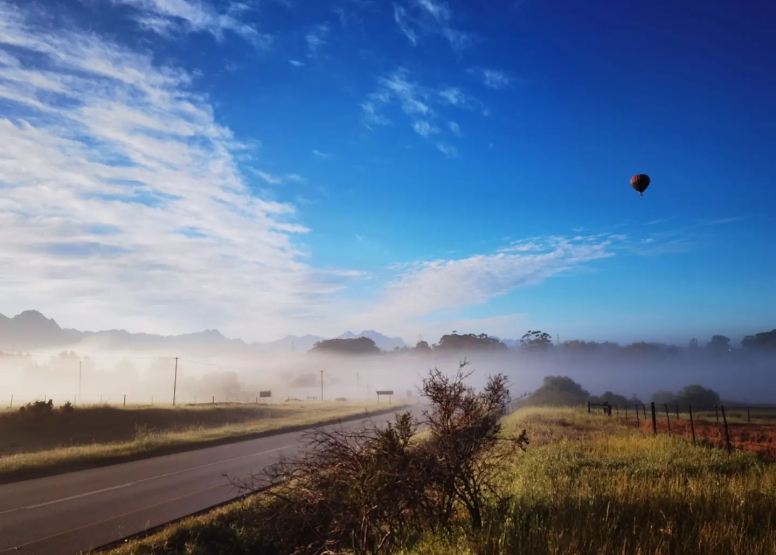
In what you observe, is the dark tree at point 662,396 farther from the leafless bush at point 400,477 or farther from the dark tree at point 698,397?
the leafless bush at point 400,477

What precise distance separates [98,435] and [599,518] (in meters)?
30.9

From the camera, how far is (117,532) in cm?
984

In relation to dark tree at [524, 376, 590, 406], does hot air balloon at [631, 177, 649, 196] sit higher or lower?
higher

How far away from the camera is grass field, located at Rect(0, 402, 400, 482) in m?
17.9

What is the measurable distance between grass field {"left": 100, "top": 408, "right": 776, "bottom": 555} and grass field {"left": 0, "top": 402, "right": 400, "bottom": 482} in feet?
31.1

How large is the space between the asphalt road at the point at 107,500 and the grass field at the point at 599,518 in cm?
121

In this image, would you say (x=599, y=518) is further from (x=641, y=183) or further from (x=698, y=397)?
(x=698, y=397)

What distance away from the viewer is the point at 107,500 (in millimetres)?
12508

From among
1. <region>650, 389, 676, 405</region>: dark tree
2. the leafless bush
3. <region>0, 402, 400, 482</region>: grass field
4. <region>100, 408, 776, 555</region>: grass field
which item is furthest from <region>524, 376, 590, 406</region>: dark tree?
the leafless bush

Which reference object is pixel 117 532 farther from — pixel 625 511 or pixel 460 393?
pixel 625 511

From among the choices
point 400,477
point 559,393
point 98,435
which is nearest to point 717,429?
point 400,477

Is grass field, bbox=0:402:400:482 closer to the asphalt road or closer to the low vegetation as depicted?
the asphalt road

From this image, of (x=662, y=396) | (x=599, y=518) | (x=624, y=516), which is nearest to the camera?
(x=599, y=518)

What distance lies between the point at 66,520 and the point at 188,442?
14268 mm
